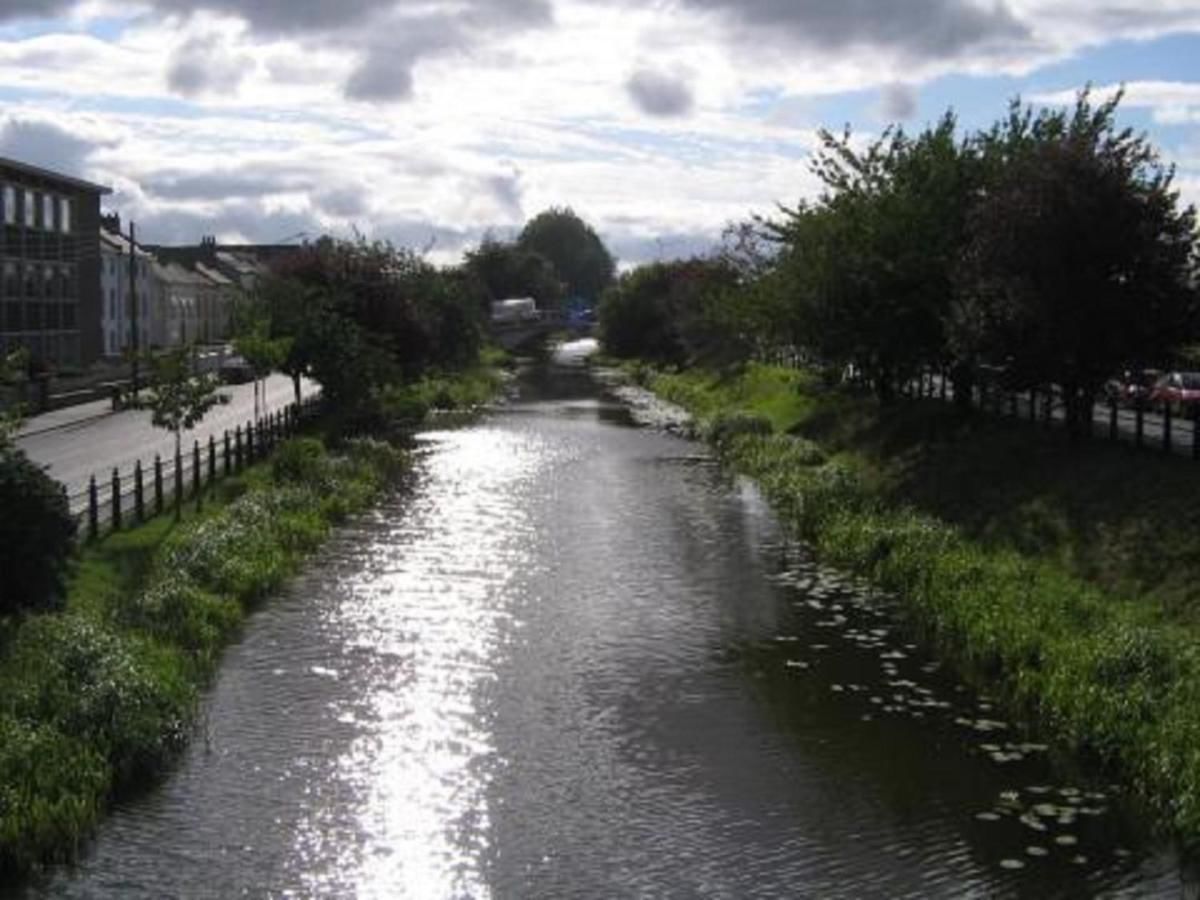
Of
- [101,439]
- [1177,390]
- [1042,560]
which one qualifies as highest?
[1177,390]

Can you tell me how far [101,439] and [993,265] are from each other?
28680mm

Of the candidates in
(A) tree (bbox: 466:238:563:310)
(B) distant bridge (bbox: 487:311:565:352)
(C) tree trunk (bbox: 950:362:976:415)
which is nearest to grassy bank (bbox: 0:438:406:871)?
(C) tree trunk (bbox: 950:362:976:415)

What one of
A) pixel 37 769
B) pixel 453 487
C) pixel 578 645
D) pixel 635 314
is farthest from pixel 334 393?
A: pixel 635 314

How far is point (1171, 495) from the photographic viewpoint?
23.2 m

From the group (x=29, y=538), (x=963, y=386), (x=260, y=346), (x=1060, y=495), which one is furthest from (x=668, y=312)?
(x=29, y=538)

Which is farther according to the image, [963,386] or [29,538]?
[963,386]

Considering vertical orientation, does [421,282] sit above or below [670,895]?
above

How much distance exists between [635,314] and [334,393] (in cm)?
6229

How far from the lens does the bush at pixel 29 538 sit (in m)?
17.7

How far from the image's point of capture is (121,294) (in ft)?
340

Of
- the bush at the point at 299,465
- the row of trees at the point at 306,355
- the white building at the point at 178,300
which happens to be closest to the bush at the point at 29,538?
the row of trees at the point at 306,355

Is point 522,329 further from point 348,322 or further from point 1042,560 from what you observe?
point 1042,560

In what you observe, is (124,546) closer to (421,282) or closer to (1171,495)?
(1171,495)

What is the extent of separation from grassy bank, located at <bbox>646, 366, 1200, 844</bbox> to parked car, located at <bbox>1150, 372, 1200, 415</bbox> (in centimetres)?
693
